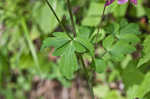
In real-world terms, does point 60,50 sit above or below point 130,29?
above

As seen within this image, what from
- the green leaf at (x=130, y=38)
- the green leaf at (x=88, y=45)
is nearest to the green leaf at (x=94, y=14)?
the green leaf at (x=130, y=38)

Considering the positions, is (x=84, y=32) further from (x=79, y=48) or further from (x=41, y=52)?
(x=41, y=52)

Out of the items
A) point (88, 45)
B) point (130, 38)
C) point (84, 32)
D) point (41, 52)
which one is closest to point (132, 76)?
point (130, 38)

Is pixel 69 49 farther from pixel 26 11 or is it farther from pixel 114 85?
pixel 26 11

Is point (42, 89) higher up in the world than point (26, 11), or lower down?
lower down

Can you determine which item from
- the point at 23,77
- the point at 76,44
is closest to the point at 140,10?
the point at 76,44

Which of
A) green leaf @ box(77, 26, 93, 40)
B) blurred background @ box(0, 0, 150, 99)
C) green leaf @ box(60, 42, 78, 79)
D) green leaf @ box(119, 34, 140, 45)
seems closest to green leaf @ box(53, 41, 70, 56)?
green leaf @ box(60, 42, 78, 79)
